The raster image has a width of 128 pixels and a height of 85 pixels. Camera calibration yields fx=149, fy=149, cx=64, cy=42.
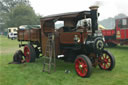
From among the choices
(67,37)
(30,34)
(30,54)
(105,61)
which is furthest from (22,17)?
(105,61)

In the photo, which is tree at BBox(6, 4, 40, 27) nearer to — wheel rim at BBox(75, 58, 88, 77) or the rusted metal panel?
the rusted metal panel

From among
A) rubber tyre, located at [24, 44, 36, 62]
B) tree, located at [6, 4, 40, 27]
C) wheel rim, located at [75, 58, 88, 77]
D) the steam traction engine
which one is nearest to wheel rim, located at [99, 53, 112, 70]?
the steam traction engine

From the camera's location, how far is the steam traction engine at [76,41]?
17.7 feet

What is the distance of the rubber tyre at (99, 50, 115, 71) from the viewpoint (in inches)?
229

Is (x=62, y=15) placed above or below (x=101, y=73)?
above

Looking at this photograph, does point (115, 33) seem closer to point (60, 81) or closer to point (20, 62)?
point (20, 62)

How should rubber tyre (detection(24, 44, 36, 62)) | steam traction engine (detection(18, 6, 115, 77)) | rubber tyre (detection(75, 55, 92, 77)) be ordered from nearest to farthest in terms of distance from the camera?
rubber tyre (detection(75, 55, 92, 77)), steam traction engine (detection(18, 6, 115, 77)), rubber tyre (detection(24, 44, 36, 62))

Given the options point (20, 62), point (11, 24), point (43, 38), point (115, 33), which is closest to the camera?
point (43, 38)

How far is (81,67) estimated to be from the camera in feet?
17.4

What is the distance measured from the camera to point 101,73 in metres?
5.69

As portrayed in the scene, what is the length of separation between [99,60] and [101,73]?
2.39 ft

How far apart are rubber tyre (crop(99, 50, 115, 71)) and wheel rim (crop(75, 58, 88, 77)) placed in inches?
46.1

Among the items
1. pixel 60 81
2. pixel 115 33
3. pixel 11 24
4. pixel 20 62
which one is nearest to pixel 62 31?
pixel 60 81

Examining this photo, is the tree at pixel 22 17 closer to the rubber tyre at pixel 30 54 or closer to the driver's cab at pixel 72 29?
the rubber tyre at pixel 30 54
